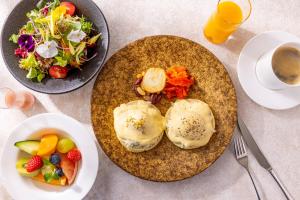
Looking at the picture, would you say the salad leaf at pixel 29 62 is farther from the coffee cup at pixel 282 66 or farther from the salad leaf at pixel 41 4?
the coffee cup at pixel 282 66

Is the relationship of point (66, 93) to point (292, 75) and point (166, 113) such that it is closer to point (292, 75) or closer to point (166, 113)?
point (166, 113)

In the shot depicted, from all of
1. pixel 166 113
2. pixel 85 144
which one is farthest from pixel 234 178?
pixel 85 144

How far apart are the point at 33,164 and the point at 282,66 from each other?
0.95 meters

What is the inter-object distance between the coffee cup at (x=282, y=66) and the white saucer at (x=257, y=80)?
0.05m

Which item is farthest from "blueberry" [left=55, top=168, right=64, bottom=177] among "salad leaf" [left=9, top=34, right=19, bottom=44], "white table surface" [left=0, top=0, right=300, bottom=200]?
"salad leaf" [left=9, top=34, right=19, bottom=44]

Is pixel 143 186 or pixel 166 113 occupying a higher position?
pixel 166 113

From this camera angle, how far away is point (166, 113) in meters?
1.38

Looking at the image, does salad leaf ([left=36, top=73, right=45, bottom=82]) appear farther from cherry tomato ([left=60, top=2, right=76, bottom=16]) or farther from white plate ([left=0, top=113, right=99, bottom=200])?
cherry tomato ([left=60, top=2, right=76, bottom=16])

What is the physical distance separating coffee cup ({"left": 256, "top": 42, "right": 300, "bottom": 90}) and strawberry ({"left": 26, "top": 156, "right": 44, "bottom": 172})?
2.84ft

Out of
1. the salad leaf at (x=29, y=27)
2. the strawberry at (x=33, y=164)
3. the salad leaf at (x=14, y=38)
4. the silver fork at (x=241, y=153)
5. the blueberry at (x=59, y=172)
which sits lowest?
the blueberry at (x=59, y=172)

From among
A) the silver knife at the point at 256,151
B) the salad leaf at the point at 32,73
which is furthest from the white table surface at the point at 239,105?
the salad leaf at the point at 32,73

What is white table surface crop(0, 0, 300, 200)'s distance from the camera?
4.72 feet

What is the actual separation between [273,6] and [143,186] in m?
0.87

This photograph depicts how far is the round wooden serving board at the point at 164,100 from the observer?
137 cm
